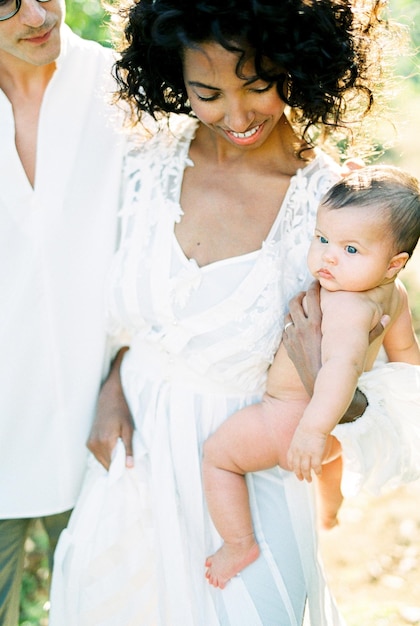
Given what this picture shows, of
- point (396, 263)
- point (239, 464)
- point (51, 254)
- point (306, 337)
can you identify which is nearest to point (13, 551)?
point (239, 464)

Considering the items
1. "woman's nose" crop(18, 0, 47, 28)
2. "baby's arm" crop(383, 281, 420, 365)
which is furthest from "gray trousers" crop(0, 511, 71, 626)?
"woman's nose" crop(18, 0, 47, 28)

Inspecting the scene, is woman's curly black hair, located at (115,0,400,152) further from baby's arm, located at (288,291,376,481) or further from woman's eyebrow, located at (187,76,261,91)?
baby's arm, located at (288,291,376,481)

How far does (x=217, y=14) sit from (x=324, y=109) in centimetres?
43

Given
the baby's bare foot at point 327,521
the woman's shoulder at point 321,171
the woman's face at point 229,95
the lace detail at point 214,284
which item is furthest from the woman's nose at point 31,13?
the baby's bare foot at point 327,521

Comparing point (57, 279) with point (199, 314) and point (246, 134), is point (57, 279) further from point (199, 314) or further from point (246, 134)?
point (246, 134)

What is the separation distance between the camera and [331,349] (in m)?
1.89

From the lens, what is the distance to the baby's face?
6.06 ft

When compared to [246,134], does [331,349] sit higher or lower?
lower

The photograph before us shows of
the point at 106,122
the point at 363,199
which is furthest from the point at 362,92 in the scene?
the point at 106,122

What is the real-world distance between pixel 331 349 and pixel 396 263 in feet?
0.84

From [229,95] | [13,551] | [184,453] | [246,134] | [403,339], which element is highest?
[229,95]

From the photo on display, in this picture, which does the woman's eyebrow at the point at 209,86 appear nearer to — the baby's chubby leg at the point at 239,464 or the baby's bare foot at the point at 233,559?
the baby's chubby leg at the point at 239,464

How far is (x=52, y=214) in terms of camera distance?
2207mm

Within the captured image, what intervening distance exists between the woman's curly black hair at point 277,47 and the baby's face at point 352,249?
355 mm
